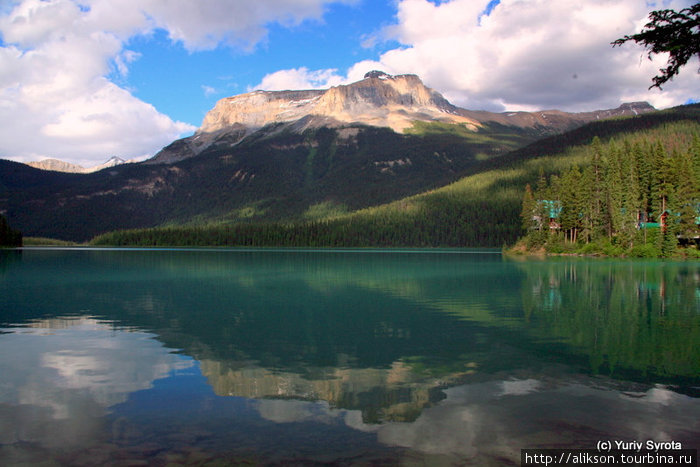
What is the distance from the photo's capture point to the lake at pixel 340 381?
1073 centimetres

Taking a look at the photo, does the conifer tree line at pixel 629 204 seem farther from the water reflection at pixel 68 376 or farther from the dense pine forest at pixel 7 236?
the dense pine forest at pixel 7 236

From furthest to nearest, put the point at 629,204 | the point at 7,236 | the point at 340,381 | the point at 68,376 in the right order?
the point at 7,236 < the point at 629,204 < the point at 68,376 < the point at 340,381

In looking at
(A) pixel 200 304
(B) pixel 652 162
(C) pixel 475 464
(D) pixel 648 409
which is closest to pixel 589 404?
(D) pixel 648 409

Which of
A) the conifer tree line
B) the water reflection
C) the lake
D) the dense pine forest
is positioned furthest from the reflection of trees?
the dense pine forest

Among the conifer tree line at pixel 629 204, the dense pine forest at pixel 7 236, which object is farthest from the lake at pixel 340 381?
the dense pine forest at pixel 7 236

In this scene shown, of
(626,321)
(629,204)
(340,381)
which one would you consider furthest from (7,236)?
(626,321)

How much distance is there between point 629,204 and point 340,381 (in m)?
93.3

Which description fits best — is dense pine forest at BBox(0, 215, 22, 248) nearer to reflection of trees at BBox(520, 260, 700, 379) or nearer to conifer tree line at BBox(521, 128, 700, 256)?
conifer tree line at BBox(521, 128, 700, 256)

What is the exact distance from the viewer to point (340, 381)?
15508mm

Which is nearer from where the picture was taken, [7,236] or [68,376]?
[68,376]

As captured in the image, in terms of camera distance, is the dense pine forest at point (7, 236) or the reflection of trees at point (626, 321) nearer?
the reflection of trees at point (626, 321)

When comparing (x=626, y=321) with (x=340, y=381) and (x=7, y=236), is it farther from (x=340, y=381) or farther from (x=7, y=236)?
(x=7, y=236)

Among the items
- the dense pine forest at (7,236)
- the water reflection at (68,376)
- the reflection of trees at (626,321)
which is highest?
the dense pine forest at (7,236)

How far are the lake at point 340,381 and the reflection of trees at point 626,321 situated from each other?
15 cm
